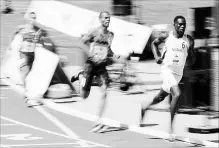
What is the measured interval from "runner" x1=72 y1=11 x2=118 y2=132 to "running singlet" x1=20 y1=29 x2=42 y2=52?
8.50 feet

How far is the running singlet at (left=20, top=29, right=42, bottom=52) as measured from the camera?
53.7 ft

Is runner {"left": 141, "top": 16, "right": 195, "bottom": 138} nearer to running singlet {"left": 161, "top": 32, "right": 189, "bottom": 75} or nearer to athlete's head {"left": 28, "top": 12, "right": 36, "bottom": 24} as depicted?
running singlet {"left": 161, "top": 32, "right": 189, "bottom": 75}

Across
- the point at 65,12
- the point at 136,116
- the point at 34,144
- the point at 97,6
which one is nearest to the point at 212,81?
the point at 136,116

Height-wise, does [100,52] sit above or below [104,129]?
above

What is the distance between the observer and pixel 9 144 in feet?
41.3

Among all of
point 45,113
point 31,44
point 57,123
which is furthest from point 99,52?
point 31,44

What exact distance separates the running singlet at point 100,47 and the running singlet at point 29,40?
2779 millimetres

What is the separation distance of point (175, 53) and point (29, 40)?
4.70 metres

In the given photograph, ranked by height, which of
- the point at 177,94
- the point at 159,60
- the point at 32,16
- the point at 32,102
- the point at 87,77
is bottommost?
the point at 32,102

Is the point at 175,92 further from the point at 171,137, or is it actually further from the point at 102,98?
the point at 102,98

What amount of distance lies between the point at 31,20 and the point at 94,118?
2674 millimetres

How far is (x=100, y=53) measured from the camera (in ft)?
45.1

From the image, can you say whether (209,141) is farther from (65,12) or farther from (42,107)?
(65,12)

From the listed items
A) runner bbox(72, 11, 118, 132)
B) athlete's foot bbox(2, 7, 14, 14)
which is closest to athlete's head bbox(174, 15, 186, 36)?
runner bbox(72, 11, 118, 132)
